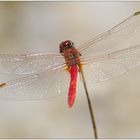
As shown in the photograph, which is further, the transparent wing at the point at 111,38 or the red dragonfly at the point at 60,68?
the transparent wing at the point at 111,38

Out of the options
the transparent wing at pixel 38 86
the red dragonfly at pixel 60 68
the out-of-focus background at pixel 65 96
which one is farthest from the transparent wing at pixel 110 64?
the out-of-focus background at pixel 65 96

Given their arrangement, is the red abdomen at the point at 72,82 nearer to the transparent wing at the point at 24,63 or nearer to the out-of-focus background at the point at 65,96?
the transparent wing at the point at 24,63

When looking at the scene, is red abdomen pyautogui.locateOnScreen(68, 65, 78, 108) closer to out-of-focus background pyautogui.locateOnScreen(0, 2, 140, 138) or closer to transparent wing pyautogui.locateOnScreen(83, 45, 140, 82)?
transparent wing pyautogui.locateOnScreen(83, 45, 140, 82)

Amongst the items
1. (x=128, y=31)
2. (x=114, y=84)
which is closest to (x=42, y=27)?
(x=114, y=84)

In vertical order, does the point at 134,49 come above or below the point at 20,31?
below

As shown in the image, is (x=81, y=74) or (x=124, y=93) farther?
(x=124, y=93)

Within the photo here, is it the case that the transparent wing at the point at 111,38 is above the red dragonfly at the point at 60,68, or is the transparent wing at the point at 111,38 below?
above

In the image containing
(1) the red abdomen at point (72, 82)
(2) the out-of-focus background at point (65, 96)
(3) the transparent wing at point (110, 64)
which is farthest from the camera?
(2) the out-of-focus background at point (65, 96)

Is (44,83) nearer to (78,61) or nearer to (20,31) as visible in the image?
(78,61)
